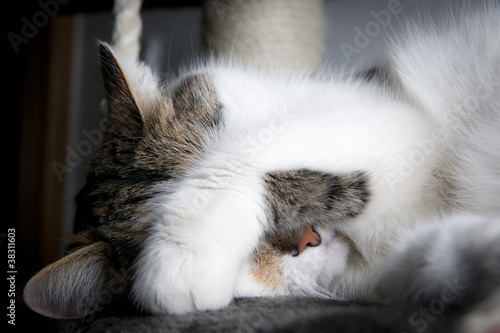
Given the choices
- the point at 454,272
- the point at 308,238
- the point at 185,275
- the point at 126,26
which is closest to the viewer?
the point at 454,272

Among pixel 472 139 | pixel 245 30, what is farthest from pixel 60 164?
pixel 472 139

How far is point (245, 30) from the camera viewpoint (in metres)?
1.20

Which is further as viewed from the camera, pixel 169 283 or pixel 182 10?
pixel 182 10

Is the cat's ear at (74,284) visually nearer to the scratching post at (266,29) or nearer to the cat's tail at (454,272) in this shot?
the cat's tail at (454,272)

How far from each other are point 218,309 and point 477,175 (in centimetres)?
49

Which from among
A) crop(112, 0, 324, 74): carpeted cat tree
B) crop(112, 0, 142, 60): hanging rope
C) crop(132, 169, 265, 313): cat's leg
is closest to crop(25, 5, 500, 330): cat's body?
crop(132, 169, 265, 313): cat's leg

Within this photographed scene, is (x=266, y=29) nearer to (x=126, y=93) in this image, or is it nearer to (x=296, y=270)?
(x=126, y=93)

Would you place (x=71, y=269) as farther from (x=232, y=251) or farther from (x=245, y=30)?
(x=245, y=30)

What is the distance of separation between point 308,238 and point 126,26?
766 millimetres

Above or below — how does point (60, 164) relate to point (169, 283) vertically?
above

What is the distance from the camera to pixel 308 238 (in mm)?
650

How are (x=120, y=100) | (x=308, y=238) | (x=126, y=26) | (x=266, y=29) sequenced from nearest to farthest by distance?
(x=308, y=238), (x=120, y=100), (x=126, y=26), (x=266, y=29)

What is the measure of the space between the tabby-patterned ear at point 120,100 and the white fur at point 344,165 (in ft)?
0.56

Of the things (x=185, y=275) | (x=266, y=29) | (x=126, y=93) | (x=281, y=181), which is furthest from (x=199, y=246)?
(x=266, y=29)
